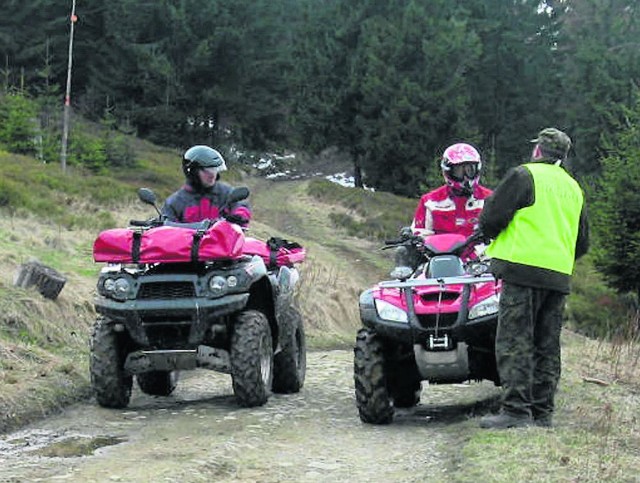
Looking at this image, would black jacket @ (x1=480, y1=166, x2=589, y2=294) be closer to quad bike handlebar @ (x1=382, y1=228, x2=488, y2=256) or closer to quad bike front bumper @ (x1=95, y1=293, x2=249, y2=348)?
quad bike handlebar @ (x1=382, y1=228, x2=488, y2=256)

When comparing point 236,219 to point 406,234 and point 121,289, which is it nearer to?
point 121,289

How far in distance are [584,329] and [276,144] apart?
4376cm

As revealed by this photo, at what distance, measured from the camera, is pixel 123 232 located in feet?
28.1

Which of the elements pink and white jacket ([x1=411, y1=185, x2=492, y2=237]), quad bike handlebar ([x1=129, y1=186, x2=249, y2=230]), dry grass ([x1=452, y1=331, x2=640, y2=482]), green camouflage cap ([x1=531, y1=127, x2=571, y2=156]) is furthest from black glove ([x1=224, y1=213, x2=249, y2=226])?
green camouflage cap ([x1=531, y1=127, x2=571, y2=156])

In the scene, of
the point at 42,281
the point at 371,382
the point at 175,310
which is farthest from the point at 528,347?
the point at 42,281

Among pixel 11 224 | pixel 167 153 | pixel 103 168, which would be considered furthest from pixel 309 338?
pixel 167 153

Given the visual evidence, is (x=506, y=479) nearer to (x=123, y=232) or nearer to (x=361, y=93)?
(x=123, y=232)

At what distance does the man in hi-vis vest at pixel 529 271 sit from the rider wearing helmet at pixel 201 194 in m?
2.74

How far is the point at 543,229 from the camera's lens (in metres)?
7.42

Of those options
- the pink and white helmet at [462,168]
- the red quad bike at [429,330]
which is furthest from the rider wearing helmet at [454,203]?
the red quad bike at [429,330]

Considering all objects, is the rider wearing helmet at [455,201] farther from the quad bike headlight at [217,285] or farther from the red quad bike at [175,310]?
the quad bike headlight at [217,285]

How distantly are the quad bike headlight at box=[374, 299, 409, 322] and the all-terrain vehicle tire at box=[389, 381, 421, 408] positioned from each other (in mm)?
855

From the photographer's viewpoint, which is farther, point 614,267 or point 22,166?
point 22,166

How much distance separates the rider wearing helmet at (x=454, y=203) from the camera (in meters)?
9.21
